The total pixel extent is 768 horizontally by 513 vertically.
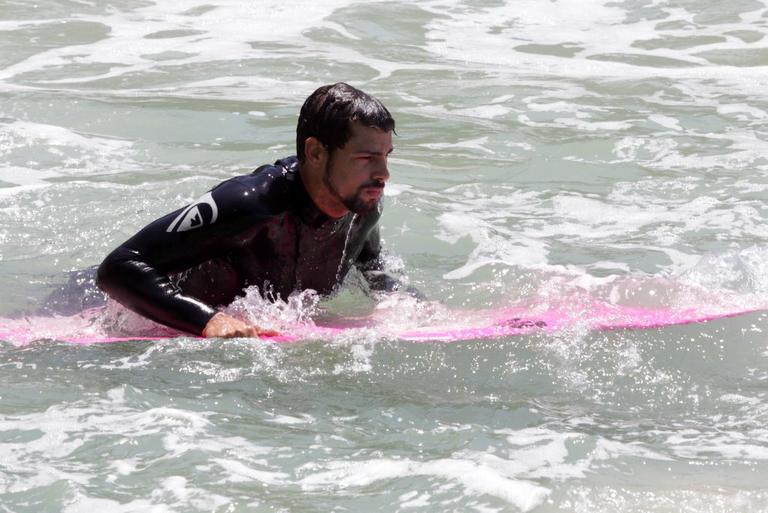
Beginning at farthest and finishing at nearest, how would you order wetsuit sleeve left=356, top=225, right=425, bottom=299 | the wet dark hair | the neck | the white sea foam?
1. wetsuit sleeve left=356, top=225, right=425, bottom=299
2. the neck
3. the wet dark hair
4. the white sea foam

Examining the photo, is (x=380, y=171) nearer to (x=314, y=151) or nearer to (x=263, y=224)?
(x=314, y=151)

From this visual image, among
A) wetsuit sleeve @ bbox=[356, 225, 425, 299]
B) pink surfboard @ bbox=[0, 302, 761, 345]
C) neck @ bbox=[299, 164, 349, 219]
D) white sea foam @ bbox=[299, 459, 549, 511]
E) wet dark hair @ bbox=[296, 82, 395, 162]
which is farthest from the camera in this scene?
wetsuit sleeve @ bbox=[356, 225, 425, 299]

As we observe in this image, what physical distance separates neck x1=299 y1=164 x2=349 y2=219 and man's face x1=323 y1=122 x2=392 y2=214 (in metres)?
0.02

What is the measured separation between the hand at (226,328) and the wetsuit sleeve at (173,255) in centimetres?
3

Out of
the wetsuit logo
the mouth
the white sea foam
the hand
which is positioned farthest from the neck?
the white sea foam

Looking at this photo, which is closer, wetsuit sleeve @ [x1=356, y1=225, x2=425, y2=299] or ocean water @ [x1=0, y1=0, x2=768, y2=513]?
ocean water @ [x1=0, y1=0, x2=768, y2=513]

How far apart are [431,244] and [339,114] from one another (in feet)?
6.73

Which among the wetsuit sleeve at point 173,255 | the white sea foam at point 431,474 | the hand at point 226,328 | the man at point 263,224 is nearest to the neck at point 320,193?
the man at point 263,224

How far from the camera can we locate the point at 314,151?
13.4 ft

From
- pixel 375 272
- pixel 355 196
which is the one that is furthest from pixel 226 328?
pixel 375 272

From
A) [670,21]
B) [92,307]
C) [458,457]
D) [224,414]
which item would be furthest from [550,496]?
[670,21]

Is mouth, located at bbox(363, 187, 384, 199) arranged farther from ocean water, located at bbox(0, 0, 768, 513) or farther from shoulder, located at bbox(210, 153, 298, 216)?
ocean water, located at bbox(0, 0, 768, 513)

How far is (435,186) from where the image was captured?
6969 mm

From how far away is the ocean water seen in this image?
3.03 meters
